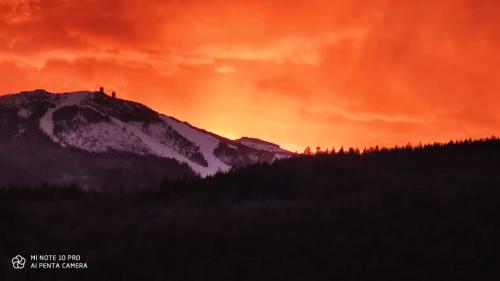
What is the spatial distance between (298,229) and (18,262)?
9607 millimetres

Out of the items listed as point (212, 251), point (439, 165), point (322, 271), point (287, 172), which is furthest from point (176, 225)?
point (439, 165)

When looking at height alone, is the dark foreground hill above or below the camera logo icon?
above

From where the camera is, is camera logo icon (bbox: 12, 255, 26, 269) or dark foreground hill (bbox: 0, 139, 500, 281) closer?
dark foreground hill (bbox: 0, 139, 500, 281)

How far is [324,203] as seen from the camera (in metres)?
32.3

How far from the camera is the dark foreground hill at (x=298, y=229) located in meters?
22.2

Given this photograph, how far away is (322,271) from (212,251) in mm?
4472

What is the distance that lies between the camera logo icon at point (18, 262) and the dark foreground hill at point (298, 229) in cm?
33

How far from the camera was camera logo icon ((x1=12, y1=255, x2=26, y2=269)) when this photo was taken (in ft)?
80.8

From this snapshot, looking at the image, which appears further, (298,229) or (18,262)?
(298,229)

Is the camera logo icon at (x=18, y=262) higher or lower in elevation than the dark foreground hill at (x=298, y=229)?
lower

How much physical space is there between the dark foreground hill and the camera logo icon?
33 centimetres

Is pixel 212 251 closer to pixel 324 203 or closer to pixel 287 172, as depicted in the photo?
pixel 324 203

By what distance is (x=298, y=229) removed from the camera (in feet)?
87.7

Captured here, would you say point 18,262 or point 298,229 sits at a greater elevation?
point 298,229
